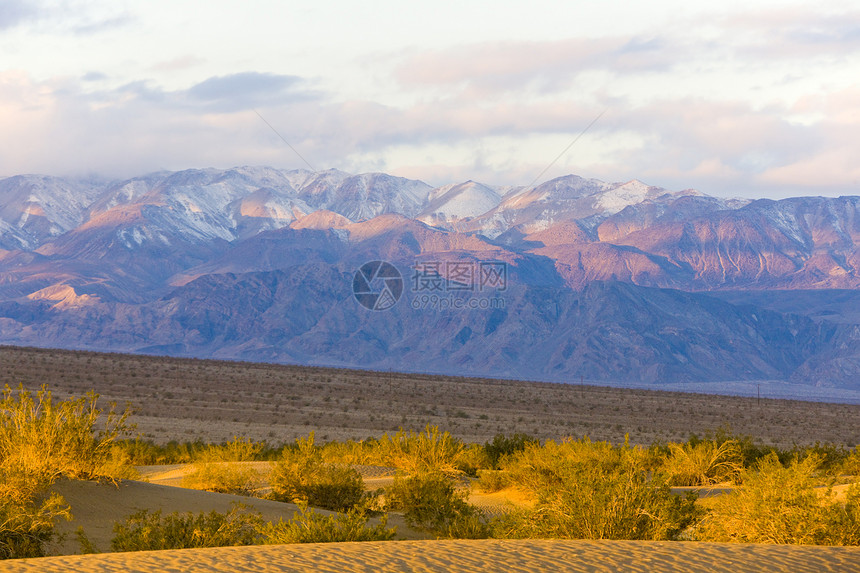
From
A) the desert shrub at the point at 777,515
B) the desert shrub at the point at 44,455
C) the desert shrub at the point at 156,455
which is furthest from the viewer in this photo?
the desert shrub at the point at 156,455

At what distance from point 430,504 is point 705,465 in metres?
8.09

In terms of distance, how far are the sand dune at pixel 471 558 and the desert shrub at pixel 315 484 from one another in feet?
17.7

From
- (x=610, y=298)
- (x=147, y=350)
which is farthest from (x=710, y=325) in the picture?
(x=147, y=350)

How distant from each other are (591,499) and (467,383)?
5701 cm

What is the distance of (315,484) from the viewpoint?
46.3 feet

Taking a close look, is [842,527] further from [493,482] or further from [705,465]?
[705,465]

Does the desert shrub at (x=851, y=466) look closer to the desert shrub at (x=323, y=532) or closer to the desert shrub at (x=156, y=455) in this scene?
the desert shrub at (x=323, y=532)

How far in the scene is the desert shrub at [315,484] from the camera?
13992 millimetres

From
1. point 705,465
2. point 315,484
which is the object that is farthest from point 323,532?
point 705,465

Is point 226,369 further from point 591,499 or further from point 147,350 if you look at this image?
point 147,350

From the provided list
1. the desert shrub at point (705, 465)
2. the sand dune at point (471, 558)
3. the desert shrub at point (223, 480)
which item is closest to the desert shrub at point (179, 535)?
the sand dune at point (471, 558)

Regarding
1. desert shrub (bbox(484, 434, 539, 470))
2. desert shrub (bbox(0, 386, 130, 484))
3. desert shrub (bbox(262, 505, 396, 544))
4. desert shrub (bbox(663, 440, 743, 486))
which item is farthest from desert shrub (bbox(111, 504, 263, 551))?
desert shrub (bbox(663, 440, 743, 486))

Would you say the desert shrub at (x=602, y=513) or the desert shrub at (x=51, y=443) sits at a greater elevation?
the desert shrub at (x=51, y=443)

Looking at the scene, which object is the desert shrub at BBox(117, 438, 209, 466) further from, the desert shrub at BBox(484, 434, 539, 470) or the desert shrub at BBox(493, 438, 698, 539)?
the desert shrub at BBox(493, 438, 698, 539)
